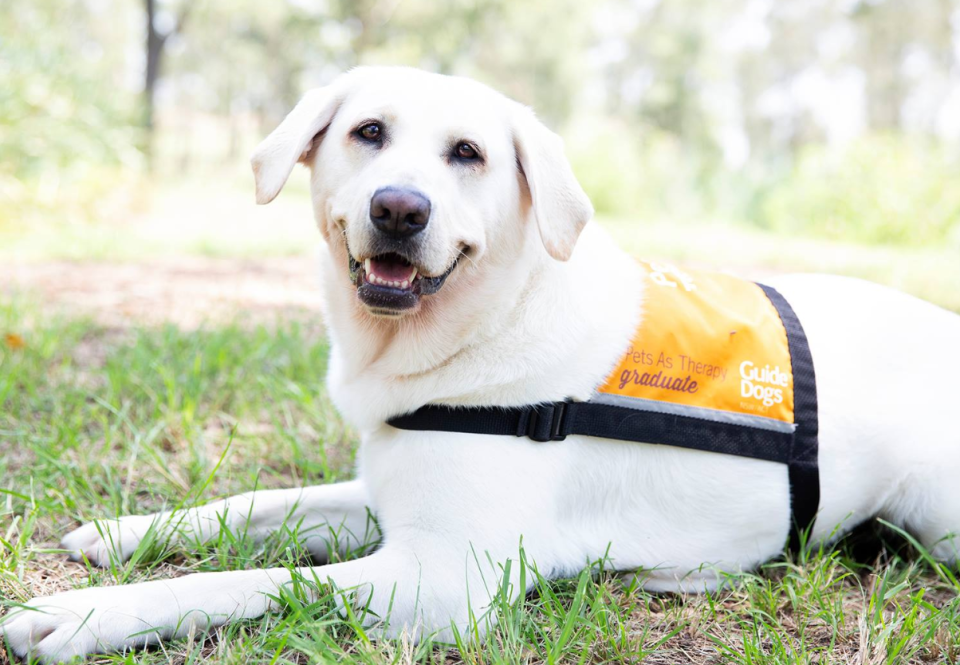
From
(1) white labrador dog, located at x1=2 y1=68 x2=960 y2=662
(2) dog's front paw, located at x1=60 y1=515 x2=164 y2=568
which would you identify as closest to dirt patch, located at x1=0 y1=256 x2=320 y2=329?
(2) dog's front paw, located at x1=60 y1=515 x2=164 y2=568

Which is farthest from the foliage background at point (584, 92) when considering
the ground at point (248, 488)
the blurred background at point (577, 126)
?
the ground at point (248, 488)

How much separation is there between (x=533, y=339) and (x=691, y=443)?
0.56m

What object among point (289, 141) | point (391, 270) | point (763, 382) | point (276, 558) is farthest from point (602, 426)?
point (289, 141)

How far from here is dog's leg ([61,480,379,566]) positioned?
2.07 m

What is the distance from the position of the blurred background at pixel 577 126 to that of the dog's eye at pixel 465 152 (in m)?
4.26

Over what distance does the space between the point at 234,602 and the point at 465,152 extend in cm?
131

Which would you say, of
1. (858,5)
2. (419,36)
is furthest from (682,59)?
(419,36)

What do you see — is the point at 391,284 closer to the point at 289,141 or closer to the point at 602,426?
the point at 289,141

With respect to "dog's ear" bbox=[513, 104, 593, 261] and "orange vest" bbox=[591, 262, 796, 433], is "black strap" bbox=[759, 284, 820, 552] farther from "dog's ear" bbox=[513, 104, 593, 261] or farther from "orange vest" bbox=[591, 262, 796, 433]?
"dog's ear" bbox=[513, 104, 593, 261]

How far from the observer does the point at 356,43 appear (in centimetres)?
2059

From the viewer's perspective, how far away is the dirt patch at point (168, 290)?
4734 mm

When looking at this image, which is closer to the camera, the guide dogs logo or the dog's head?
the dog's head

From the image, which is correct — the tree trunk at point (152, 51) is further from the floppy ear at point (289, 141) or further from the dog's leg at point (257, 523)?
the dog's leg at point (257, 523)

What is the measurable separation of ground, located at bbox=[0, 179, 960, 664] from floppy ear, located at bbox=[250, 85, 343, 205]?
2.87ft
